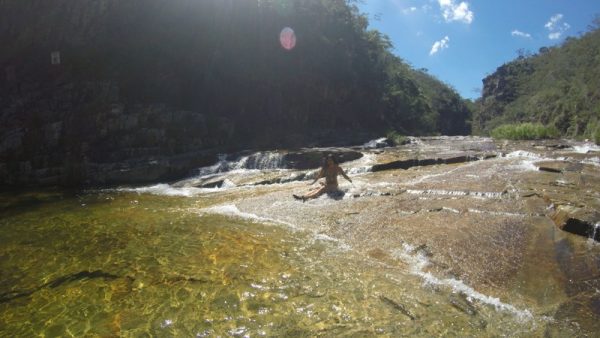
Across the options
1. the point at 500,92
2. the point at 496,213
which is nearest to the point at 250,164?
the point at 496,213

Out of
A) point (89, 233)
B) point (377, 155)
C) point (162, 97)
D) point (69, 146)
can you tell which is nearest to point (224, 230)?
point (89, 233)

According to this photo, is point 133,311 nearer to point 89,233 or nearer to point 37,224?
point 89,233

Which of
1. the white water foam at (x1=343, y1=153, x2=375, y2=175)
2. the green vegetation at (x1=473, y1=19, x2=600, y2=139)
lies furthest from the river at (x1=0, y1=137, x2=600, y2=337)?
the green vegetation at (x1=473, y1=19, x2=600, y2=139)

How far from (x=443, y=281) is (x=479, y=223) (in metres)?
2.59

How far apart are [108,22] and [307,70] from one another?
53.6ft

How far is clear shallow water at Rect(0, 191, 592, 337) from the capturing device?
453cm

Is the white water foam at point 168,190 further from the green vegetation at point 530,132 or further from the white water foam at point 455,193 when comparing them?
the green vegetation at point 530,132

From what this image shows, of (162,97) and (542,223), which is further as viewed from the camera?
(162,97)

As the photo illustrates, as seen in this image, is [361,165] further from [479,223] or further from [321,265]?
[321,265]

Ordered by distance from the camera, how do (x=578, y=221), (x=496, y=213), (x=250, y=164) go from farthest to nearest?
(x=250, y=164) < (x=496, y=213) < (x=578, y=221)

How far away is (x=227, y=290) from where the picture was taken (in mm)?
5441

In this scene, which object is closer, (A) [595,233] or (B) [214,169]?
(A) [595,233]

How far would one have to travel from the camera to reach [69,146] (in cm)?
2320

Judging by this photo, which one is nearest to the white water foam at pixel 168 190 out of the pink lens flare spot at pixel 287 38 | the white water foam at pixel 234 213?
the white water foam at pixel 234 213
